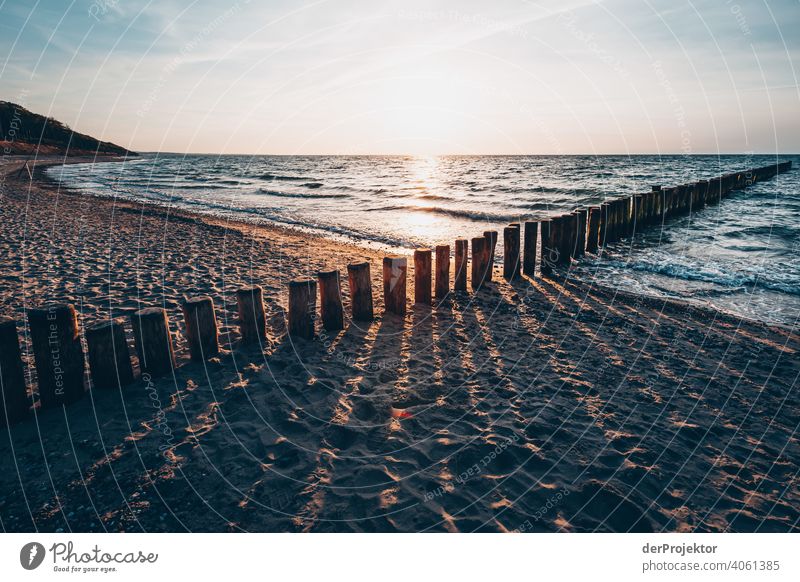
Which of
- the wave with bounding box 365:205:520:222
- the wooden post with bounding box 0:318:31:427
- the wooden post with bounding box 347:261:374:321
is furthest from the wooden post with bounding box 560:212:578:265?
the wooden post with bounding box 0:318:31:427

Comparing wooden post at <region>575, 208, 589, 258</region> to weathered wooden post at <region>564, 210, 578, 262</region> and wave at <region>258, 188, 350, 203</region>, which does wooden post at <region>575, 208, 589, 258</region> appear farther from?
wave at <region>258, 188, 350, 203</region>

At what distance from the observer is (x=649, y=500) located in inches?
123

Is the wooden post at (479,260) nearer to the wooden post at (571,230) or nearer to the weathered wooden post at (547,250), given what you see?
the weathered wooden post at (547,250)

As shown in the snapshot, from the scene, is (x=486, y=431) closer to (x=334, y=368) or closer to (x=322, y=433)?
(x=322, y=433)

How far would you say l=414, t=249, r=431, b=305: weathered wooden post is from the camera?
654cm

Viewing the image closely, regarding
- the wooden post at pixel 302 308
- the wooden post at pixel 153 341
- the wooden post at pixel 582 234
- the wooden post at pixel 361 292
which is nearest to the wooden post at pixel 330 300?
the wooden post at pixel 302 308

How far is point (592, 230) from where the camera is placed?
1068cm

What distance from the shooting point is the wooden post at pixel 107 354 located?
4055 mm

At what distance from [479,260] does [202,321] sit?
16.0ft

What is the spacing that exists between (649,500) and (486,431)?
4.35ft

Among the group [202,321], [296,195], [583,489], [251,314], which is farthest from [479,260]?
[296,195]
